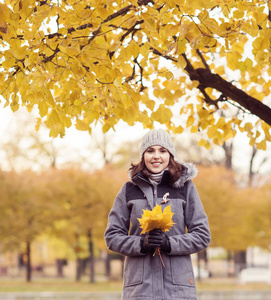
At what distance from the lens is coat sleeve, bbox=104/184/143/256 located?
13.0 ft

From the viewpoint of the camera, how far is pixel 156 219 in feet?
12.2

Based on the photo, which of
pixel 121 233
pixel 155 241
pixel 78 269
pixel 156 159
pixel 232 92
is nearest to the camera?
pixel 155 241

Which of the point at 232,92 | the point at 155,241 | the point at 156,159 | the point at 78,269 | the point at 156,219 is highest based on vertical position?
the point at 232,92

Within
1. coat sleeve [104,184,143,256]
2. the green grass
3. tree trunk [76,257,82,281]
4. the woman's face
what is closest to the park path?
the green grass

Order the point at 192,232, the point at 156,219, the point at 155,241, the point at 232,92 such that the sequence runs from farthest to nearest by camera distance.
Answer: the point at 232,92, the point at 192,232, the point at 155,241, the point at 156,219

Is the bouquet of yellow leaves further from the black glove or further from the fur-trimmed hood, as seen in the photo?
the fur-trimmed hood

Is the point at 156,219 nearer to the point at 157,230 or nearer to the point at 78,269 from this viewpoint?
the point at 157,230

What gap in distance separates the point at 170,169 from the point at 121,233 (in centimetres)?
58

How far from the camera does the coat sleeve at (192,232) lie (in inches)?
155

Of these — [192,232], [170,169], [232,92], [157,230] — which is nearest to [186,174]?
[170,169]

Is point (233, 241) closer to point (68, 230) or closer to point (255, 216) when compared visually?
point (255, 216)

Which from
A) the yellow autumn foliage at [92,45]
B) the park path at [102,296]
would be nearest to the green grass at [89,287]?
the park path at [102,296]

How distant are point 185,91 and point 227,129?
63cm

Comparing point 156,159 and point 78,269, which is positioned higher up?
point 156,159
